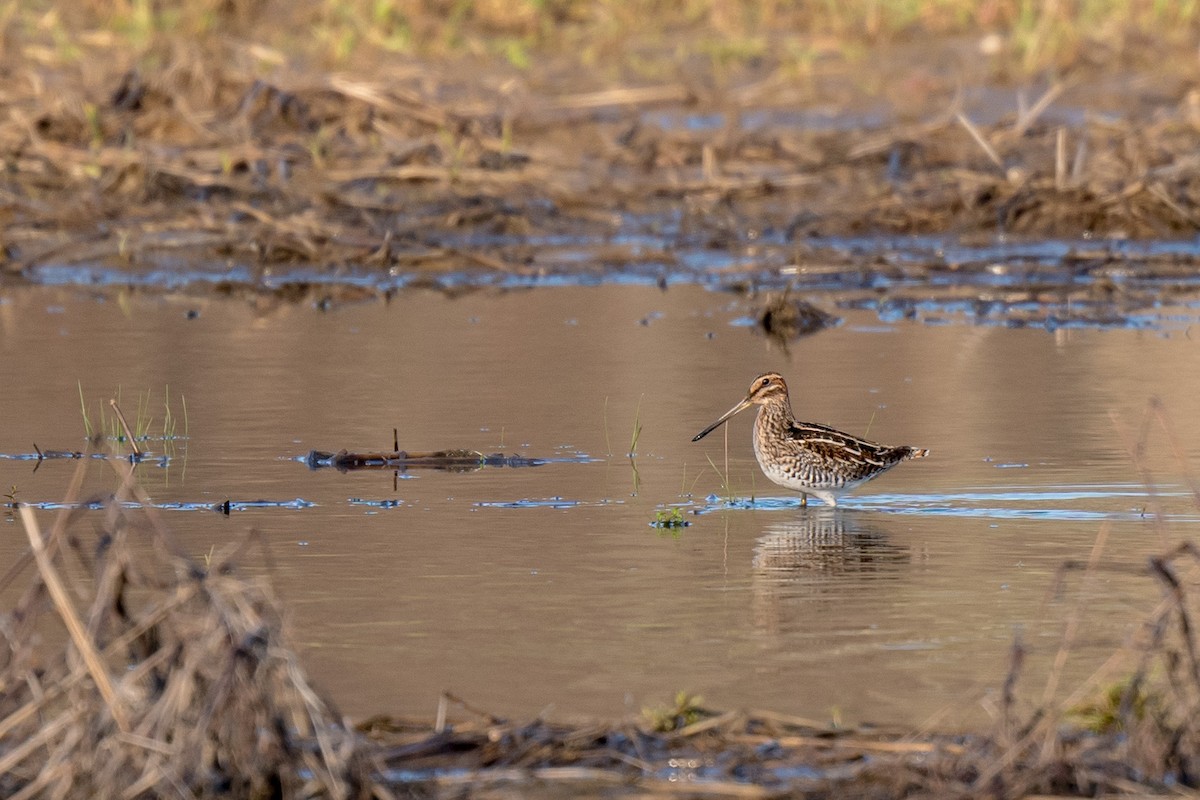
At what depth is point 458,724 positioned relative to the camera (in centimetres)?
516

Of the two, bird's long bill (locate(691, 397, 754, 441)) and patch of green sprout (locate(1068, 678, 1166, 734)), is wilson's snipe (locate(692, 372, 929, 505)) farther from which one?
patch of green sprout (locate(1068, 678, 1166, 734))

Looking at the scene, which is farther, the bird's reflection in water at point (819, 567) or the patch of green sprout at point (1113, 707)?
the bird's reflection in water at point (819, 567)

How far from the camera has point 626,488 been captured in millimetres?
8539

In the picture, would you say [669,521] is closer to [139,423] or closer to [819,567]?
[819,567]

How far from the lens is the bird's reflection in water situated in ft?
21.5

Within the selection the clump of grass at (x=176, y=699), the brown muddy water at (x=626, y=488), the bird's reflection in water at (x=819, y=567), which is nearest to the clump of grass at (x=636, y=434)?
the brown muddy water at (x=626, y=488)

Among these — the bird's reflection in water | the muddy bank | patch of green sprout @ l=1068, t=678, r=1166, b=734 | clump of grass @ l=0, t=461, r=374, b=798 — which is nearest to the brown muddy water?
the bird's reflection in water

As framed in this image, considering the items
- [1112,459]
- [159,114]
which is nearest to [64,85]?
[159,114]

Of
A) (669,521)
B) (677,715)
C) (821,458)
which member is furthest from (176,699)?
(821,458)

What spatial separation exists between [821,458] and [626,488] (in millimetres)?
751

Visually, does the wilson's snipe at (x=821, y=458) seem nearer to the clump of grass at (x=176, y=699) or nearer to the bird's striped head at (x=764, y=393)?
the bird's striped head at (x=764, y=393)

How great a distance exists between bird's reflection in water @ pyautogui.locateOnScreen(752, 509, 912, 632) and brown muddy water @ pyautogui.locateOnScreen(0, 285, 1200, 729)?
0.8 inches

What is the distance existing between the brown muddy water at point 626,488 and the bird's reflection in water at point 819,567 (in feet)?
0.06

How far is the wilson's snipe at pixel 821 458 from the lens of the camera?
341 inches
